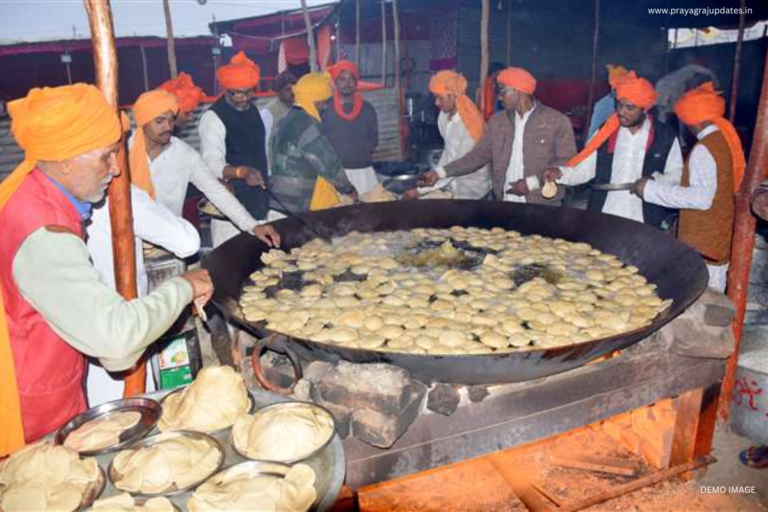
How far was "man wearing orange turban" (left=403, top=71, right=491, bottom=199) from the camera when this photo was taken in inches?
246

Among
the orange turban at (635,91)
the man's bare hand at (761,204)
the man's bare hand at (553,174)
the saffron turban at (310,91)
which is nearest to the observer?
the man's bare hand at (761,204)

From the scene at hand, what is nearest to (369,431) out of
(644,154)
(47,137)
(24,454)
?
(24,454)

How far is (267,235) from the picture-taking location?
12.4 ft

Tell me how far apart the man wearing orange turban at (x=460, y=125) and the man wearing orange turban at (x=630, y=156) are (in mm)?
1556

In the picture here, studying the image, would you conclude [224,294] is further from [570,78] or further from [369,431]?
[570,78]

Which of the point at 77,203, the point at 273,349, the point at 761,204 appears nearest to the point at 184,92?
the point at 77,203

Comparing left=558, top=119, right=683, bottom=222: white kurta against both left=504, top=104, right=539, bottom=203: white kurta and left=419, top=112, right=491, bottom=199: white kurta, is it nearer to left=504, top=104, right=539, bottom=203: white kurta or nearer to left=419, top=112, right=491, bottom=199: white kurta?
left=504, top=104, right=539, bottom=203: white kurta

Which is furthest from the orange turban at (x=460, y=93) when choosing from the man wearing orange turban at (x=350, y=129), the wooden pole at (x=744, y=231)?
the wooden pole at (x=744, y=231)

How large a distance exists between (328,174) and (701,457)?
375 cm

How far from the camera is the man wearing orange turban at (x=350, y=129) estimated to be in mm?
6887

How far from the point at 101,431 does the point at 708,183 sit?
4.23 m

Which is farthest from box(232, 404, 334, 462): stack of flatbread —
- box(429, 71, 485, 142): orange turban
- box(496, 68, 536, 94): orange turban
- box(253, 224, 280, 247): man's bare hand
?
box(429, 71, 485, 142): orange turban

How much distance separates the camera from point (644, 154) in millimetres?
4645

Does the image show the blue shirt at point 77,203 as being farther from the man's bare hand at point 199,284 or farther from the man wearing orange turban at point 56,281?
the man's bare hand at point 199,284
